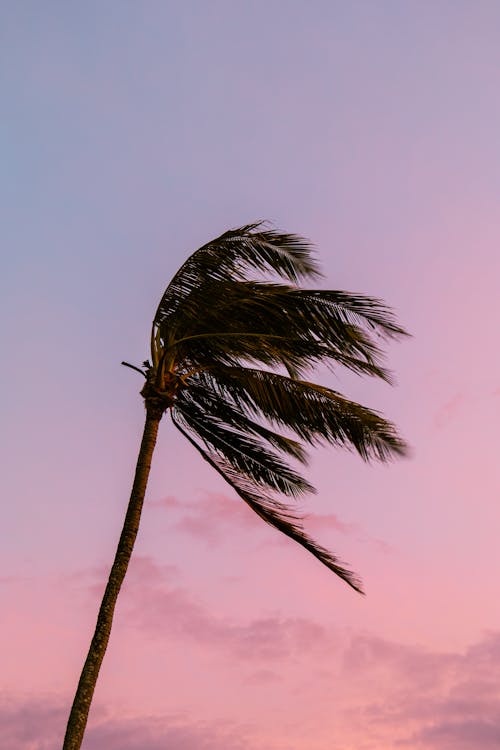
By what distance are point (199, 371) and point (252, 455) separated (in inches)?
69.6

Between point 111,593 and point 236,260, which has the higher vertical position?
point 236,260

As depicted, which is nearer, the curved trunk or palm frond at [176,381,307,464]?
the curved trunk

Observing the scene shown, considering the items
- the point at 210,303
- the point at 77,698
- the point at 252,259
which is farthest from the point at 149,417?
the point at 77,698

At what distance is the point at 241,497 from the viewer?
1441cm

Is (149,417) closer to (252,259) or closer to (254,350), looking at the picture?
(254,350)

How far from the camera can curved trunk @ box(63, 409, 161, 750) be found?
11.8 m

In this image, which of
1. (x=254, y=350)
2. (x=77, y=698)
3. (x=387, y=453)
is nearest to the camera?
(x=77, y=698)

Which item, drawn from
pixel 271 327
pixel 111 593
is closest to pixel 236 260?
pixel 271 327

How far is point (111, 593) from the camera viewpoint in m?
12.6

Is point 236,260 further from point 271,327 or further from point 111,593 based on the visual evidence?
point 111,593

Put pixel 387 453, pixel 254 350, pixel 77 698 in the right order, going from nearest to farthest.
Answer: pixel 77 698, pixel 387 453, pixel 254 350

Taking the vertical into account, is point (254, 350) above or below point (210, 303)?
below

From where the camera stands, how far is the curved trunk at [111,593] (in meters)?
11.8

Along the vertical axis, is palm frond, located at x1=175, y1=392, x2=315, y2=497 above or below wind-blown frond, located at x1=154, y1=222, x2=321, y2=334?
below
